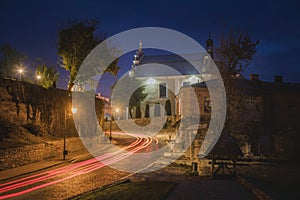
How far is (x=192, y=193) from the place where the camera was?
962 cm

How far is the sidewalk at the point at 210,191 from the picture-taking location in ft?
29.9

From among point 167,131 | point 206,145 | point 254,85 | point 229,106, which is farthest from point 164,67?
point 206,145

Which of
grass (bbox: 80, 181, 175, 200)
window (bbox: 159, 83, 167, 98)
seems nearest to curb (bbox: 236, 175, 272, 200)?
grass (bbox: 80, 181, 175, 200)

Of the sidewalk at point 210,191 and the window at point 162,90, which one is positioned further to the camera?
the window at point 162,90

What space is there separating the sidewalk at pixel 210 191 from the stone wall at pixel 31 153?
458 inches

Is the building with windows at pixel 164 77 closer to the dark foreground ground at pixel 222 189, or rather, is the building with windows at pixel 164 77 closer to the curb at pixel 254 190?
the dark foreground ground at pixel 222 189

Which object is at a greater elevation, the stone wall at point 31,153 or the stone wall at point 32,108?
the stone wall at point 32,108

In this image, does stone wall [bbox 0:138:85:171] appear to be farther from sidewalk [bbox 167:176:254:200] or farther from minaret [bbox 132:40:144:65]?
minaret [bbox 132:40:144:65]

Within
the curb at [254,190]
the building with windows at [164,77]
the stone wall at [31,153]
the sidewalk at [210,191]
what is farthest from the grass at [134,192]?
the building with windows at [164,77]

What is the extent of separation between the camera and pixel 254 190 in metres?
9.40

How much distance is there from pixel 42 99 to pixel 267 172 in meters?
19.8

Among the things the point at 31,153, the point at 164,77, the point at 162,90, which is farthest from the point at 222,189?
the point at 164,77

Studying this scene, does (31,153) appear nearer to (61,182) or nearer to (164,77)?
(61,182)

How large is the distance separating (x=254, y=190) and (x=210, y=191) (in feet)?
5.12
